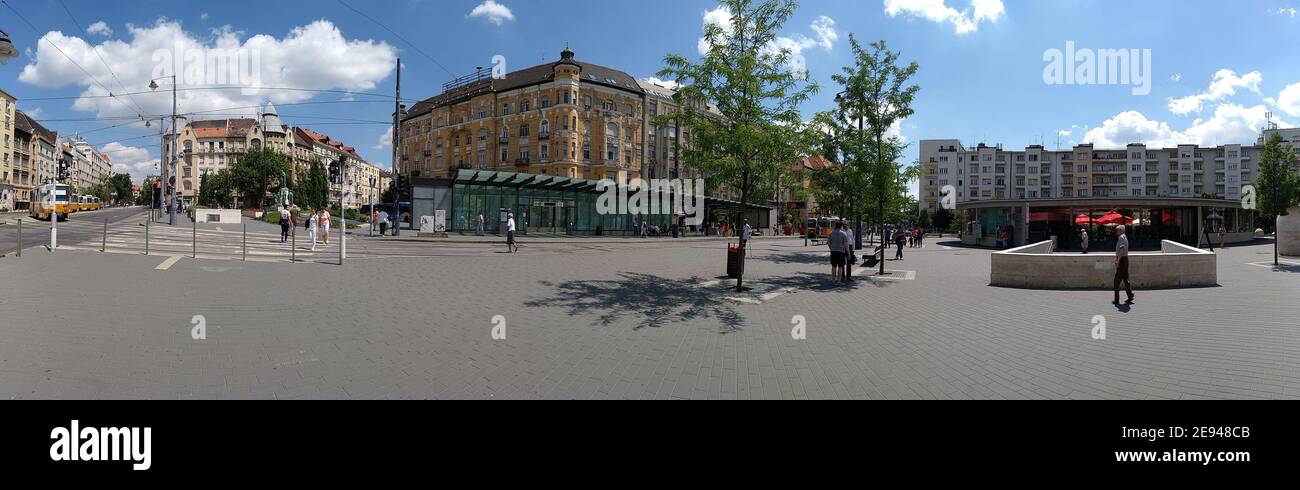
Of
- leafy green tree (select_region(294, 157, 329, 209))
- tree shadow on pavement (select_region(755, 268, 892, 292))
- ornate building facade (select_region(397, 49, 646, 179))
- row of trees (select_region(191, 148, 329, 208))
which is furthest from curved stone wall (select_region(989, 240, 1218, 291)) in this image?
leafy green tree (select_region(294, 157, 329, 209))

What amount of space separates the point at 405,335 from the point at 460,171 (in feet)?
100

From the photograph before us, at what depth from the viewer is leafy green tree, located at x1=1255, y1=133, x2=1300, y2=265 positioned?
2327 cm

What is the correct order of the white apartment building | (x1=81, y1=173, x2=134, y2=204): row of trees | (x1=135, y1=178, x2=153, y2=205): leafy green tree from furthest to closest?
(x1=81, y1=173, x2=134, y2=204): row of trees → the white apartment building → (x1=135, y1=178, x2=153, y2=205): leafy green tree

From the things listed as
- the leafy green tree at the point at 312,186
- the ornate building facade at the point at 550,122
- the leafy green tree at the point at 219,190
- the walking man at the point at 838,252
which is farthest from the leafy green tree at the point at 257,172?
the walking man at the point at 838,252

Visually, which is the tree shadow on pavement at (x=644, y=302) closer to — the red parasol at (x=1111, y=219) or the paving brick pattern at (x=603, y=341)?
the paving brick pattern at (x=603, y=341)

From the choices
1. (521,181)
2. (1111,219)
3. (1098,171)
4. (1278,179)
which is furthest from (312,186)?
(1098,171)

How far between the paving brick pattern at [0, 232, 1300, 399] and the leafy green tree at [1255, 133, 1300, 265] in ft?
66.9

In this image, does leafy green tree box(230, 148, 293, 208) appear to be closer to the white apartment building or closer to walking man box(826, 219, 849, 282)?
walking man box(826, 219, 849, 282)

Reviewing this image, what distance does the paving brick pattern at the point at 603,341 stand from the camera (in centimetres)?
427

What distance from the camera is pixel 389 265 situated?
13.2m

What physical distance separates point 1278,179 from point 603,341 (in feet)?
114

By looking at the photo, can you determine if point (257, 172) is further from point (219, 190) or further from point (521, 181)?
point (521, 181)

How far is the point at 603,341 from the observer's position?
5.83 m
